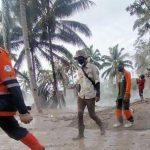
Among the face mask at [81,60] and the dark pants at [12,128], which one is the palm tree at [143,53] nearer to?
the face mask at [81,60]

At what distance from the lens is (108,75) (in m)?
74.6

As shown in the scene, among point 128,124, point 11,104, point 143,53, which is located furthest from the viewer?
point 143,53

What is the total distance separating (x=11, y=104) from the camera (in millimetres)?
5184

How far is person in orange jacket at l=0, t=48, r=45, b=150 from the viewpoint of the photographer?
5.07m

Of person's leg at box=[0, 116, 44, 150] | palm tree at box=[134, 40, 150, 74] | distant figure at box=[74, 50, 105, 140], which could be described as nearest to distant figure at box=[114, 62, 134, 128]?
distant figure at box=[74, 50, 105, 140]

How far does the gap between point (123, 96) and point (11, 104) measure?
615 centimetres

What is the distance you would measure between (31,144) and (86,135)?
4643 millimetres

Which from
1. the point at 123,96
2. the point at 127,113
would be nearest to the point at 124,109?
the point at 127,113

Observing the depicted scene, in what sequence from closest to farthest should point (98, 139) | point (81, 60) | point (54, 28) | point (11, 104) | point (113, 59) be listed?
point (11, 104)
point (98, 139)
point (81, 60)
point (54, 28)
point (113, 59)

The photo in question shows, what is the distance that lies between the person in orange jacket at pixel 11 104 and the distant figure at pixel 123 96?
229 inches

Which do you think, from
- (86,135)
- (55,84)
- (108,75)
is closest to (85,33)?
(55,84)

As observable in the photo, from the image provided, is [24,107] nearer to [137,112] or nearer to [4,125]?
[4,125]

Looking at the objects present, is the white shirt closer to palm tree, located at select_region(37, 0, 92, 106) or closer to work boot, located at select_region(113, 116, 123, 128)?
work boot, located at select_region(113, 116, 123, 128)

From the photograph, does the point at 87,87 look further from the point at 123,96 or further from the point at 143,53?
the point at 143,53
